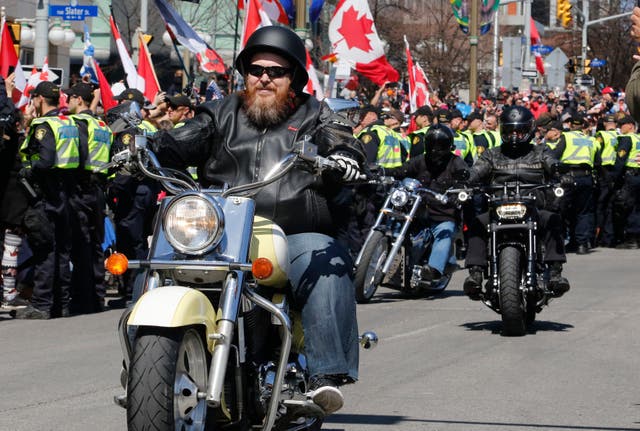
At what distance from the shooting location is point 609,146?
2245cm

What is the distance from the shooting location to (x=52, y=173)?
41.0 ft

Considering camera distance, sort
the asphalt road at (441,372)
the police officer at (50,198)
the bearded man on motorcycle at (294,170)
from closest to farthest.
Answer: the bearded man on motorcycle at (294,170)
the asphalt road at (441,372)
the police officer at (50,198)

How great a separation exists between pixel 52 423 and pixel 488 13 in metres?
29.4

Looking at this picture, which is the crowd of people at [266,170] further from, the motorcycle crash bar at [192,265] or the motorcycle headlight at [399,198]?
the motorcycle headlight at [399,198]

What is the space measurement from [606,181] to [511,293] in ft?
40.0

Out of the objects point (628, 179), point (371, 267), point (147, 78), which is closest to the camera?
point (371, 267)

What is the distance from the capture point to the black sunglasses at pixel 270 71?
20.3 feet

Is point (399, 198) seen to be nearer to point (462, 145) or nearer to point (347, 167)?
point (462, 145)

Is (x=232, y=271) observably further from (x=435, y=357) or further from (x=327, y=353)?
(x=435, y=357)

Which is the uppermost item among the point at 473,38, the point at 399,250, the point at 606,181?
the point at 473,38

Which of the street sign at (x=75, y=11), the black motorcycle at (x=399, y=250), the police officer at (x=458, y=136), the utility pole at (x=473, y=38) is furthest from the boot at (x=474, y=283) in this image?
the utility pole at (x=473, y=38)

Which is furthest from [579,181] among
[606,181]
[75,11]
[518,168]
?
[518,168]

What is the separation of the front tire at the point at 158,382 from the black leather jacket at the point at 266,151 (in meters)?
1.06

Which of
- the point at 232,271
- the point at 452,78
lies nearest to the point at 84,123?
the point at 232,271
